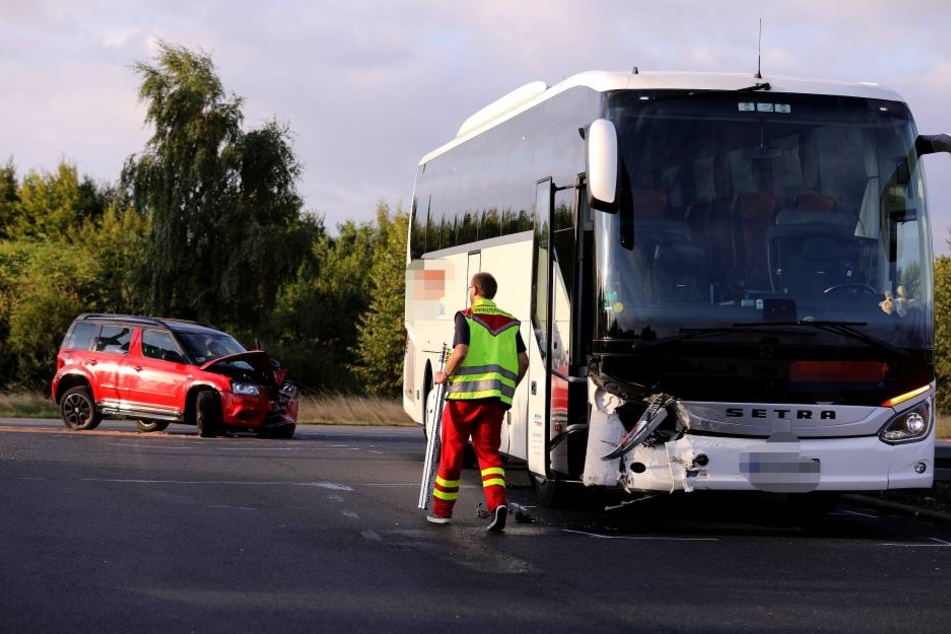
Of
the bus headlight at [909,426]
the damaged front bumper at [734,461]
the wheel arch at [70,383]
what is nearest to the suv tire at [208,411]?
the wheel arch at [70,383]

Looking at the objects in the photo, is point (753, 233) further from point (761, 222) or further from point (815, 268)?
point (815, 268)

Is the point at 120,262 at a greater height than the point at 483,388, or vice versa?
the point at 120,262

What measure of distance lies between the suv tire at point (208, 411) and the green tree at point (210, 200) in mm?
28731

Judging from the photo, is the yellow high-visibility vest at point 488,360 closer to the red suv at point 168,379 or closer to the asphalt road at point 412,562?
the asphalt road at point 412,562

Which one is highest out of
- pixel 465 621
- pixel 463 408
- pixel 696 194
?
pixel 696 194

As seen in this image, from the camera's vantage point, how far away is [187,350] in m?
23.7

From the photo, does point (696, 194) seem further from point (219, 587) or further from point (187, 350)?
point (187, 350)

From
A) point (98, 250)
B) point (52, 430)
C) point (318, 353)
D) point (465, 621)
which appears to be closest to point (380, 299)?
point (318, 353)

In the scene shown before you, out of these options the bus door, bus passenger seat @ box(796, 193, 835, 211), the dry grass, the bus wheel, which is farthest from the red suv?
bus passenger seat @ box(796, 193, 835, 211)

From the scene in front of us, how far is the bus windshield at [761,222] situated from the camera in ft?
37.6

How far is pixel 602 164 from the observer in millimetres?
11102

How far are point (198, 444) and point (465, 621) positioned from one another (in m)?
14.5

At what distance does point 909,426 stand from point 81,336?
16384 millimetres

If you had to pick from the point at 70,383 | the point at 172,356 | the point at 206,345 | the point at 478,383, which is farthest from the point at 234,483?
the point at 70,383
